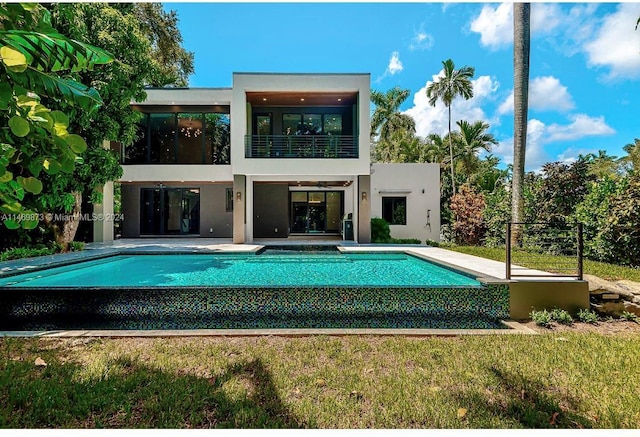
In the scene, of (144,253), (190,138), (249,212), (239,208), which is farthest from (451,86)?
(144,253)

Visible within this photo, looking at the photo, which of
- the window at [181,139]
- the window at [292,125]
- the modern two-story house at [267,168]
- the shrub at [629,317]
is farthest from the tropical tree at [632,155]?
the window at [181,139]

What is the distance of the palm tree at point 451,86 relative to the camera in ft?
79.6

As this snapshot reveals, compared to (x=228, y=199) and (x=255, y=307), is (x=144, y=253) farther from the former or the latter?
(x=228, y=199)

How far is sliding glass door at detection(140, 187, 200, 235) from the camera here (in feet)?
60.3

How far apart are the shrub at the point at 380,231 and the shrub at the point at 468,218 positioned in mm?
5250

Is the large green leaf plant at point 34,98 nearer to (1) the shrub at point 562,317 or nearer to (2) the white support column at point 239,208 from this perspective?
(1) the shrub at point 562,317

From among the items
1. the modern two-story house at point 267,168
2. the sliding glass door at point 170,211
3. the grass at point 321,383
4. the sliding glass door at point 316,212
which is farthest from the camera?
the sliding glass door at point 316,212

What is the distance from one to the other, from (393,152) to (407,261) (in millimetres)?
24009

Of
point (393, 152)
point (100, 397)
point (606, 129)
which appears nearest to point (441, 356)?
point (100, 397)

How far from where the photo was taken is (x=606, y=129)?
18.1 metres

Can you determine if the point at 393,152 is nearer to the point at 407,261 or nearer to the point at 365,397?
the point at 407,261

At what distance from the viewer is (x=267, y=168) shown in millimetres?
14195

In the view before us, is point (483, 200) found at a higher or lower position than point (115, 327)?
higher

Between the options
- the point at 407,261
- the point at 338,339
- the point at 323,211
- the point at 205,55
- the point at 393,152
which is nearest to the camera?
the point at 338,339
